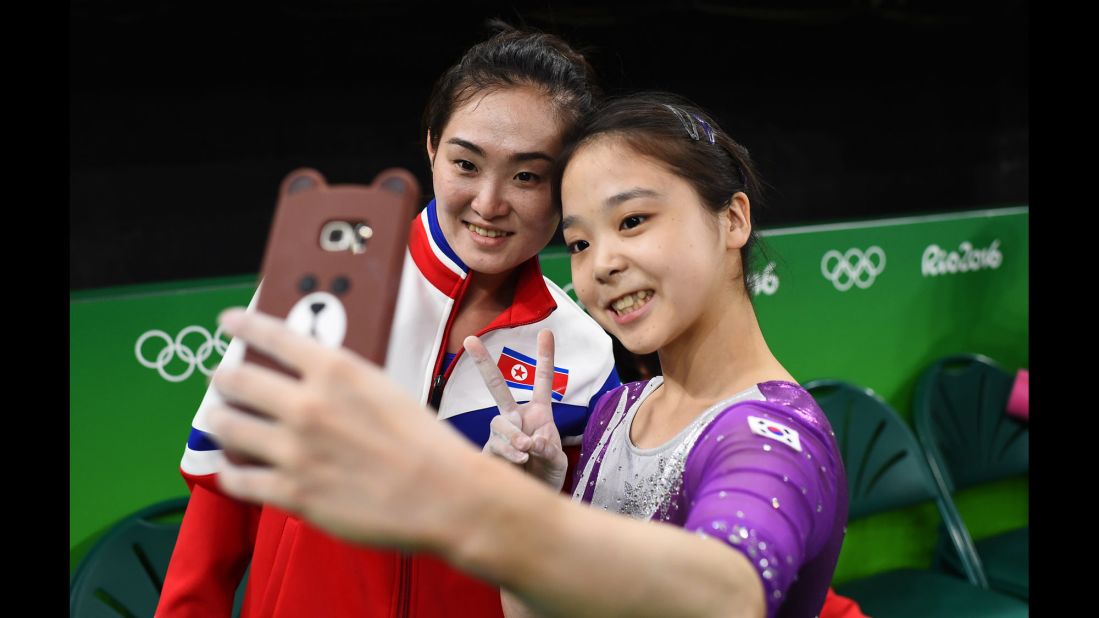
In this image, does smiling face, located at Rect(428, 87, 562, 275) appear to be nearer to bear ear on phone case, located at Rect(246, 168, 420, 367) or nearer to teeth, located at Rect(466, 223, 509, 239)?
teeth, located at Rect(466, 223, 509, 239)

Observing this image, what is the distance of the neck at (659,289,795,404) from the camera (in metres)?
1.12

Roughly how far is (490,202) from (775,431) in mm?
510

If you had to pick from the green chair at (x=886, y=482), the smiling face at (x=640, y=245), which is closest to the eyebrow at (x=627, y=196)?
the smiling face at (x=640, y=245)

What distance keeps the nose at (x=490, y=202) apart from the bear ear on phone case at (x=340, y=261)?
1.65ft

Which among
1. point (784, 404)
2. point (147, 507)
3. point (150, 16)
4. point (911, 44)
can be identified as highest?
point (911, 44)

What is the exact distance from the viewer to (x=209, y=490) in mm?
1318

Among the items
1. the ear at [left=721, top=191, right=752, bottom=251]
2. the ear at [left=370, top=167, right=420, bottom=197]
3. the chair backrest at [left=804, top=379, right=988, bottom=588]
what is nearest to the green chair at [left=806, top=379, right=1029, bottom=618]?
the chair backrest at [left=804, top=379, right=988, bottom=588]

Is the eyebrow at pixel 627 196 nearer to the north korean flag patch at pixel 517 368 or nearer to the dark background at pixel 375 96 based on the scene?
the north korean flag patch at pixel 517 368

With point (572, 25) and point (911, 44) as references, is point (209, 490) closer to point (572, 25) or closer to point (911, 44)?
point (572, 25)

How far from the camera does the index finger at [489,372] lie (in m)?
1.07

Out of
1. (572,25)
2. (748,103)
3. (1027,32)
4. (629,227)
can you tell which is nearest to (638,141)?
(629,227)

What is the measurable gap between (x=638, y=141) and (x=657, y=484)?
0.40m

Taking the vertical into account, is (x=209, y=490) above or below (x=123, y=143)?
below

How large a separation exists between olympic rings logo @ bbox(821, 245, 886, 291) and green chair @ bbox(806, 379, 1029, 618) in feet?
1.16
